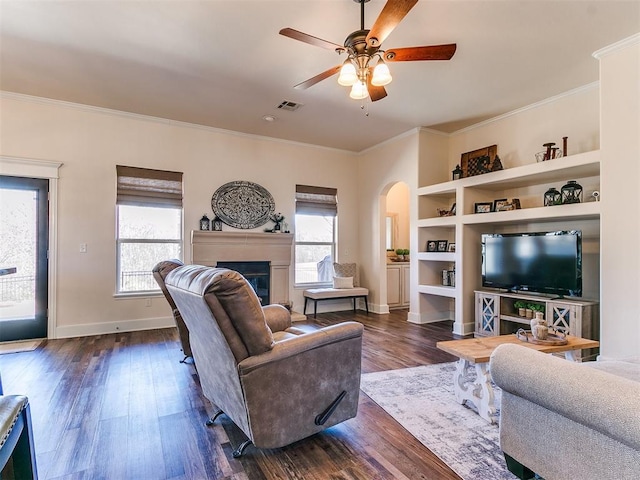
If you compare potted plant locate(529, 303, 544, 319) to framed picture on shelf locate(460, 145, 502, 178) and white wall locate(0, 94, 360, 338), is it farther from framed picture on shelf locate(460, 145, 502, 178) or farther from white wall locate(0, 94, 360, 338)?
white wall locate(0, 94, 360, 338)

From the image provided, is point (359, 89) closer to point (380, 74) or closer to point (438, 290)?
point (380, 74)

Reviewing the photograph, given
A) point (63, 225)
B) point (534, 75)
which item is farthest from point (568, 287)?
point (63, 225)

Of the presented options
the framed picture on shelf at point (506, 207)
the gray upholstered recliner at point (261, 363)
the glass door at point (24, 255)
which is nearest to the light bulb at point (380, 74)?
the gray upholstered recliner at point (261, 363)

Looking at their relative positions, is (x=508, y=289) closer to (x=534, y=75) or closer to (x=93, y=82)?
(x=534, y=75)

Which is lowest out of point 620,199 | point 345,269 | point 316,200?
point 345,269

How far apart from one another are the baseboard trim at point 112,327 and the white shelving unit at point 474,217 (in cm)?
399

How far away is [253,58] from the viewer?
11.1ft

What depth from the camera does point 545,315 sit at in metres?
3.96

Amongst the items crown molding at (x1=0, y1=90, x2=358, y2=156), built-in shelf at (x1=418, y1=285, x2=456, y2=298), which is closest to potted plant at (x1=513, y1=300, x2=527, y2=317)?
built-in shelf at (x1=418, y1=285, x2=456, y2=298)

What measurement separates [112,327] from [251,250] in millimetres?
2212

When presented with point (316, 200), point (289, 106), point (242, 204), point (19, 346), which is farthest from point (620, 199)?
point (19, 346)

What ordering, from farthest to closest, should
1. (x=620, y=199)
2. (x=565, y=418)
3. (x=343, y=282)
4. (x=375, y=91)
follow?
(x=343, y=282) < (x=620, y=199) < (x=375, y=91) < (x=565, y=418)

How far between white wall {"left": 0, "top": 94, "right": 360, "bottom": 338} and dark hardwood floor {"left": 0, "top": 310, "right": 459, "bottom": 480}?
44.1 inches

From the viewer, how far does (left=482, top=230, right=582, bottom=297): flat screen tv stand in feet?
12.4
